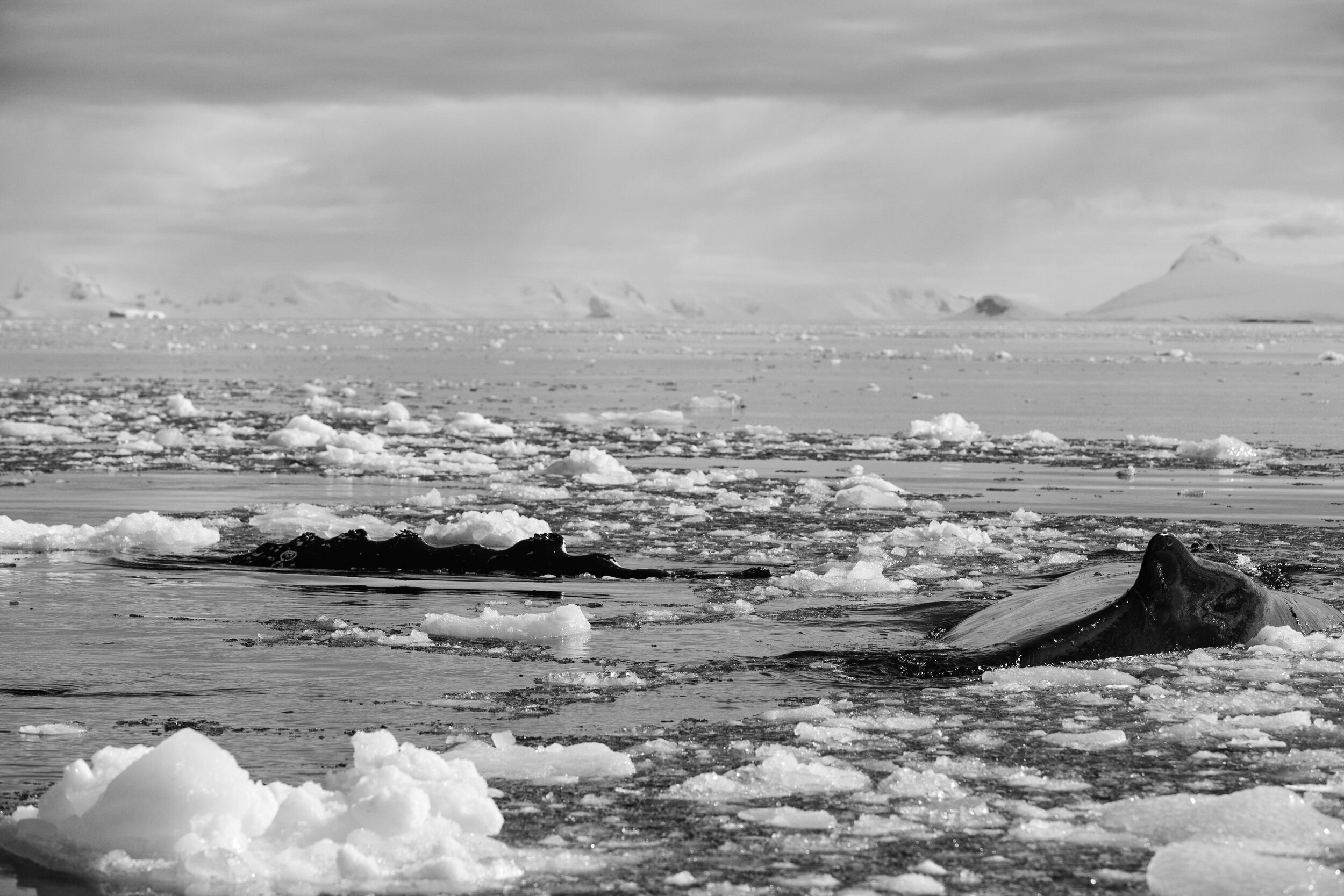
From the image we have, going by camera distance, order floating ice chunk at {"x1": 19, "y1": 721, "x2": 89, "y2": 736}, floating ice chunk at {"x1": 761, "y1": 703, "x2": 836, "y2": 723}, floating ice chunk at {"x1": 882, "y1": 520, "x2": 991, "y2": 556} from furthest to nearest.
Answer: floating ice chunk at {"x1": 882, "y1": 520, "x2": 991, "y2": 556} → floating ice chunk at {"x1": 761, "y1": 703, "x2": 836, "y2": 723} → floating ice chunk at {"x1": 19, "y1": 721, "x2": 89, "y2": 736}

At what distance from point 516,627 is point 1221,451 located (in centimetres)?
1382

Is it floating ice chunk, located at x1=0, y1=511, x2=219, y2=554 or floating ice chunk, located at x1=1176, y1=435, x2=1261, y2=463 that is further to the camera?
floating ice chunk, located at x1=1176, y1=435, x2=1261, y2=463

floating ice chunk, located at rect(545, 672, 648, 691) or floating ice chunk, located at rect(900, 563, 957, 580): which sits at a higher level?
floating ice chunk, located at rect(900, 563, 957, 580)

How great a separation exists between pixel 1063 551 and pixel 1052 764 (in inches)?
243

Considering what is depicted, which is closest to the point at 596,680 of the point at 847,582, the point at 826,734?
the point at 826,734

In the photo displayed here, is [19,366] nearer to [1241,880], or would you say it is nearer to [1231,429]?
[1231,429]

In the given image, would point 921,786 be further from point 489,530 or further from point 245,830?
point 489,530

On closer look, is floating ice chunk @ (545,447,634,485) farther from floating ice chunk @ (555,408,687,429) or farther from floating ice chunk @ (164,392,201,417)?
floating ice chunk @ (164,392,201,417)

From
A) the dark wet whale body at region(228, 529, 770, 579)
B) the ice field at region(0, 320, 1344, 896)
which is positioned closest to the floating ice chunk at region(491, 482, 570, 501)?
the ice field at region(0, 320, 1344, 896)

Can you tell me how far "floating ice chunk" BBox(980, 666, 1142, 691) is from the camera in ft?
27.5

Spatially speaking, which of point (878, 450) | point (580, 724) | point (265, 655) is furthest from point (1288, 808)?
point (878, 450)

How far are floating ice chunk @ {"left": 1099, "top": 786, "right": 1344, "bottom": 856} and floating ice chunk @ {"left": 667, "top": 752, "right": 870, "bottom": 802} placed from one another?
1.00 m

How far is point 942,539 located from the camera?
43.8 feet

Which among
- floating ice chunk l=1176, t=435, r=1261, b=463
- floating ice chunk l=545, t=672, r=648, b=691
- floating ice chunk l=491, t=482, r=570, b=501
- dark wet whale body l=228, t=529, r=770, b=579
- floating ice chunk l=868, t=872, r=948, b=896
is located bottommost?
floating ice chunk l=868, t=872, r=948, b=896
